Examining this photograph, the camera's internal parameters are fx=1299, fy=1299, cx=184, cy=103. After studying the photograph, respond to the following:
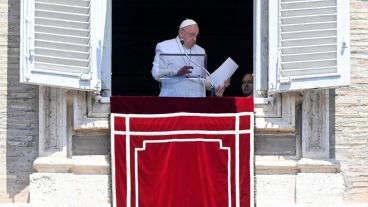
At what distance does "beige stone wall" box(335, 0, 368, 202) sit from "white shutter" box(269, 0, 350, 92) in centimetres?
56

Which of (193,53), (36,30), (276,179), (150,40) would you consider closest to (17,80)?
(36,30)

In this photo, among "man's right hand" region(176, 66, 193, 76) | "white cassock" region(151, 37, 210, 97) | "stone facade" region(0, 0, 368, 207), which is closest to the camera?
"stone facade" region(0, 0, 368, 207)

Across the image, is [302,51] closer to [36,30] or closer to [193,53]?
[193,53]

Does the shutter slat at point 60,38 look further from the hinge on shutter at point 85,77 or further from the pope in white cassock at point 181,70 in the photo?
the pope in white cassock at point 181,70

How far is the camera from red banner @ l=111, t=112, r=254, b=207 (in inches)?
434

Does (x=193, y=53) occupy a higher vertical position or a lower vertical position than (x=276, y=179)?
higher

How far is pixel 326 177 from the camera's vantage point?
11086 mm

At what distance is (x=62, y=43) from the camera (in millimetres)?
10961

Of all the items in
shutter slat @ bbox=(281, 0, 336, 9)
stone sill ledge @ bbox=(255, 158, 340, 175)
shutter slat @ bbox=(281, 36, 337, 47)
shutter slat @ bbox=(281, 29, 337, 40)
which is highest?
shutter slat @ bbox=(281, 0, 336, 9)

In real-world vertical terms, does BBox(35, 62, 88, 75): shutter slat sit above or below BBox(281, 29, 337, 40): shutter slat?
below

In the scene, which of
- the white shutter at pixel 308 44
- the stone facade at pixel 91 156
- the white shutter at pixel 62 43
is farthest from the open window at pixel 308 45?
the white shutter at pixel 62 43

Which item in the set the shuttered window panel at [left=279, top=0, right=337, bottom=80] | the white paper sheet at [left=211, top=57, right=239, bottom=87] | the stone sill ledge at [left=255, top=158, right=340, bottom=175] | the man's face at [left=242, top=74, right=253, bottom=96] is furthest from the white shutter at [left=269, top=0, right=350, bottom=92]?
the man's face at [left=242, top=74, right=253, bottom=96]

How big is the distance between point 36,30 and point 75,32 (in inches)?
13.2

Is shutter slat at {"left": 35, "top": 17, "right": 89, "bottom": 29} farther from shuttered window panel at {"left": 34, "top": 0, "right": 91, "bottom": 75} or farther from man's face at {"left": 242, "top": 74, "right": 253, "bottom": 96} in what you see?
man's face at {"left": 242, "top": 74, "right": 253, "bottom": 96}
